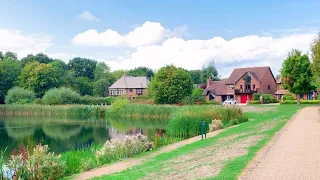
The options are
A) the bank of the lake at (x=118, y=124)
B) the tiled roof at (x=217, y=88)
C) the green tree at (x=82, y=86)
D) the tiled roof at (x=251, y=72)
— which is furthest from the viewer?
the green tree at (x=82, y=86)

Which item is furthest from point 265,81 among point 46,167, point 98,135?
point 46,167

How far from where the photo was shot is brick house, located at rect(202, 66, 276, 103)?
71.1m

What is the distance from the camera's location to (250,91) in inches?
2781

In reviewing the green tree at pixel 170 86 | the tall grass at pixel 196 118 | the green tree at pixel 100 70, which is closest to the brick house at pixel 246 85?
the green tree at pixel 170 86

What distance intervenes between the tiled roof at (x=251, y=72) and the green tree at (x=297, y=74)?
84.0 ft

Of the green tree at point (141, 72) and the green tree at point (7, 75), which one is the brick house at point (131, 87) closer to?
the green tree at point (7, 75)

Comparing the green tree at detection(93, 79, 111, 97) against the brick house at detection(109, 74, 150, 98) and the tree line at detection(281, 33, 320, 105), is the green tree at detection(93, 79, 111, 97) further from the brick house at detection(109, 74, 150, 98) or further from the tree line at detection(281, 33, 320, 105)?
the tree line at detection(281, 33, 320, 105)

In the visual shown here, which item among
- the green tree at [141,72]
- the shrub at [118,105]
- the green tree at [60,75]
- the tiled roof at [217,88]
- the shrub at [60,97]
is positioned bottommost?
the shrub at [118,105]

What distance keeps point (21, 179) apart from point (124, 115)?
4030 centimetres

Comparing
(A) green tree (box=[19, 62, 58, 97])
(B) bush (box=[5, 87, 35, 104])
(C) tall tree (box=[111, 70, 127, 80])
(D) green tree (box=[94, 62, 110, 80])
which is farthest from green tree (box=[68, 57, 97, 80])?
(B) bush (box=[5, 87, 35, 104])

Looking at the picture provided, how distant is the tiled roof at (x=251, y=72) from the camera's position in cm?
7212

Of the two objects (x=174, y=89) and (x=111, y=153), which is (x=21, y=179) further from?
(x=174, y=89)

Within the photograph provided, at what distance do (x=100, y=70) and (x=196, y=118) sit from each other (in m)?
95.7

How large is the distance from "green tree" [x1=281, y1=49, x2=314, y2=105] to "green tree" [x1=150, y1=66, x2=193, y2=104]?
17713 mm
